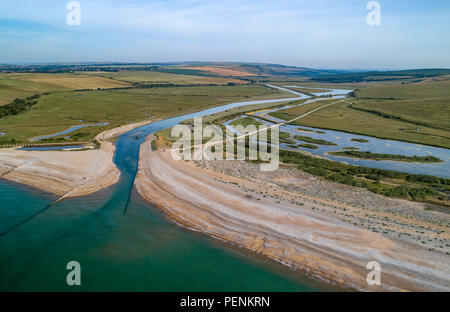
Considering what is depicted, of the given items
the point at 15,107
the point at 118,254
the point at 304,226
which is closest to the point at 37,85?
the point at 15,107

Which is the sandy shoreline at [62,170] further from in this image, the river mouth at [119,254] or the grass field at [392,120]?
the grass field at [392,120]

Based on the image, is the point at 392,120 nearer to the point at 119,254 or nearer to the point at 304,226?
the point at 304,226

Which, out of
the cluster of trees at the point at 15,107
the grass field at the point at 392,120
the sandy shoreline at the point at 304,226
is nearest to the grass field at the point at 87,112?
the cluster of trees at the point at 15,107

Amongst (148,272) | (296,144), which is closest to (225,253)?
(148,272)

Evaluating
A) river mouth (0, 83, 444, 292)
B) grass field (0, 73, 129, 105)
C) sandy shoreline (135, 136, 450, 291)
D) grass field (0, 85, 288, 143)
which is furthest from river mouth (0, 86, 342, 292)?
grass field (0, 73, 129, 105)

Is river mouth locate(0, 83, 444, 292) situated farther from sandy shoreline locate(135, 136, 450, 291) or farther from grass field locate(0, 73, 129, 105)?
grass field locate(0, 73, 129, 105)

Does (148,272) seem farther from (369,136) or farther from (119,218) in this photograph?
(369,136)

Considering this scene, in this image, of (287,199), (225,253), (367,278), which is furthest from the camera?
(287,199)
